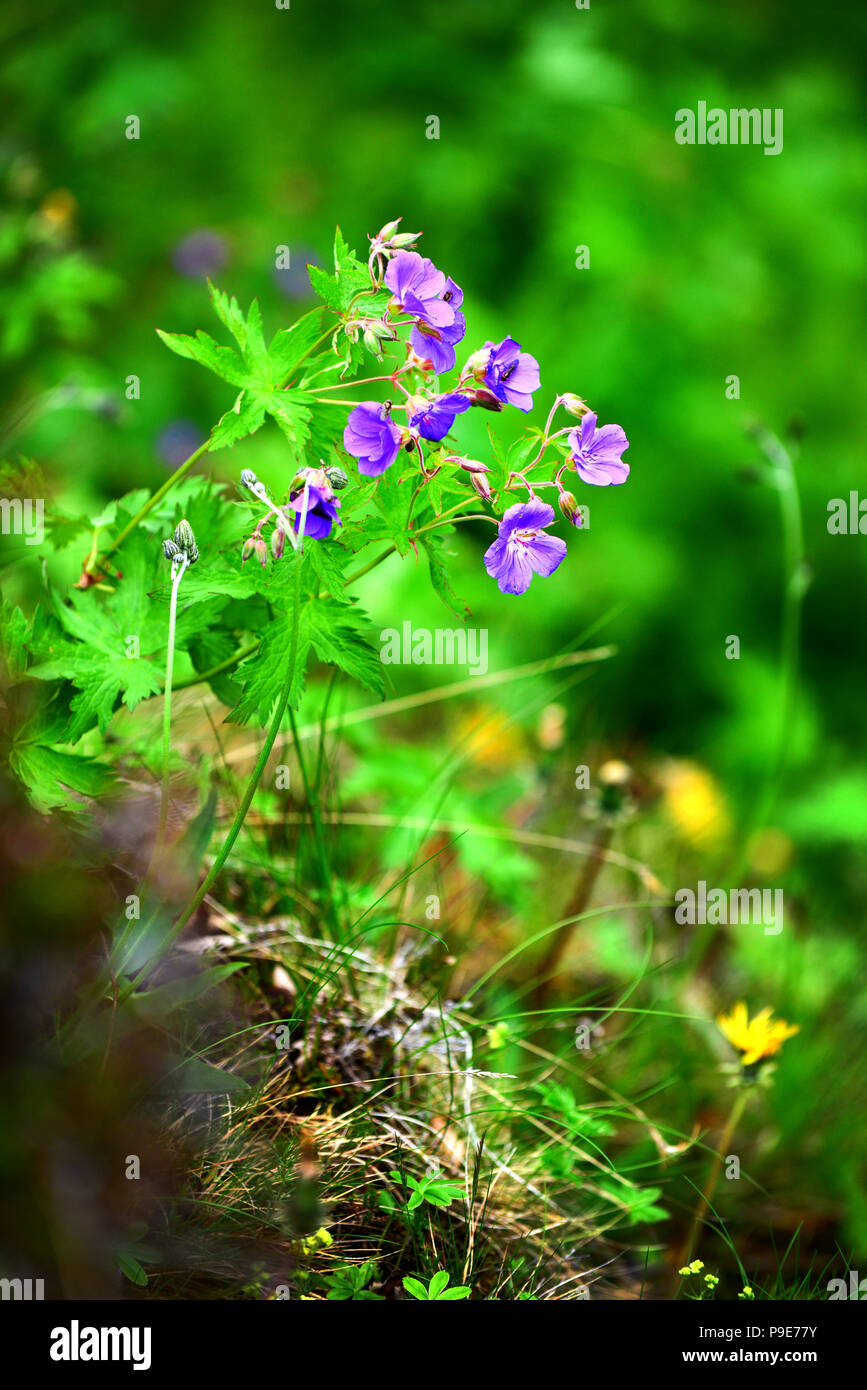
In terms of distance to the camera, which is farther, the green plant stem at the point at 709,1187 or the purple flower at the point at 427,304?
the green plant stem at the point at 709,1187

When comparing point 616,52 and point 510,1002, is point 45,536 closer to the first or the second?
point 510,1002

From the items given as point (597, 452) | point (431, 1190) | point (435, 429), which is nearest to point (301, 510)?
point (435, 429)

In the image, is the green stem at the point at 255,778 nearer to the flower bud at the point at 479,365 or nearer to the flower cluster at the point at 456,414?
the flower cluster at the point at 456,414

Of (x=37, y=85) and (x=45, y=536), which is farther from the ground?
(x=37, y=85)

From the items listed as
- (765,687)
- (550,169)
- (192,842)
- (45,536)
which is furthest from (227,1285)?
(550,169)

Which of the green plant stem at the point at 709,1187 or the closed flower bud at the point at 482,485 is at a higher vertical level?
the closed flower bud at the point at 482,485

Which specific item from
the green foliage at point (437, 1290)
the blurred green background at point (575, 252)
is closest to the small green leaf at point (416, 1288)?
the green foliage at point (437, 1290)
